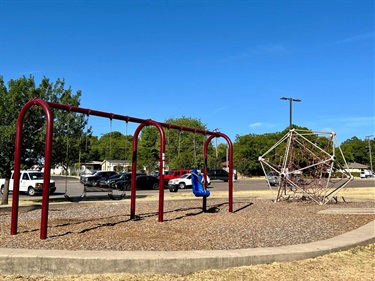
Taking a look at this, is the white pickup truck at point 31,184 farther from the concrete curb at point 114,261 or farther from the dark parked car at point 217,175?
the dark parked car at point 217,175

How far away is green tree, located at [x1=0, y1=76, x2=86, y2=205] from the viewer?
51.9 feet

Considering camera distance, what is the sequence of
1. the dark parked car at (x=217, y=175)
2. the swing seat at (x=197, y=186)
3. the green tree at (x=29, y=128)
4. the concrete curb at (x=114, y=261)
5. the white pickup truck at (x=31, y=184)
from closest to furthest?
the concrete curb at (x=114, y=261), the swing seat at (x=197, y=186), the green tree at (x=29, y=128), the white pickup truck at (x=31, y=184), the dark parked car at (x=217, y=175)

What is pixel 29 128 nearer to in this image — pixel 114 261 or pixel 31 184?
pixel 31 184

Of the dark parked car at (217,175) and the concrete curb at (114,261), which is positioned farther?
the dark parked car at (217,175)

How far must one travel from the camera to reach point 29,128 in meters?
16.0

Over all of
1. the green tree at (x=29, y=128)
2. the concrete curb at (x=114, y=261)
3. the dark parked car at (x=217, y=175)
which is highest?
the green tree at (x=29, y=128)

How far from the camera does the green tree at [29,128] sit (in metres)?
15.8

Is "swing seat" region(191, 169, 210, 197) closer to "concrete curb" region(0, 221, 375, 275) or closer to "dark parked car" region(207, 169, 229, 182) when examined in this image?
"concrete curb" region(0, 221, 375, 275)

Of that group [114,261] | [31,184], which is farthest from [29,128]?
[114,261]

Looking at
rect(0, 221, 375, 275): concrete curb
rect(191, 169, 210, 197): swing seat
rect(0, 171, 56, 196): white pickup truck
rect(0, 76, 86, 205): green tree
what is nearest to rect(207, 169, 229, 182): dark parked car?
rect(0, 171, 56, 196): white pickup truck

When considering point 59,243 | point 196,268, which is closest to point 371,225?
point 196,268

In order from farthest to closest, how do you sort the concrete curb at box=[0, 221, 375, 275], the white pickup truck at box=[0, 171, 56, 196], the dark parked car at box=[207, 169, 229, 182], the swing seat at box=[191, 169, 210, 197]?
the dark parked car at box=[207, 169, 229, 182] < the white pickup truck at box=[0, 171, 56, 196] < the swing seat at box=[191, 169, 210, 197] < the concrete curb at box=[0, 221, 375, 275]

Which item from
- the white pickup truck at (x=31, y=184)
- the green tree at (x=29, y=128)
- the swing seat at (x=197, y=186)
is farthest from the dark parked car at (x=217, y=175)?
the swing seat at (x=197, y=186)

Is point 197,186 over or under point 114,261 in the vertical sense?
over
